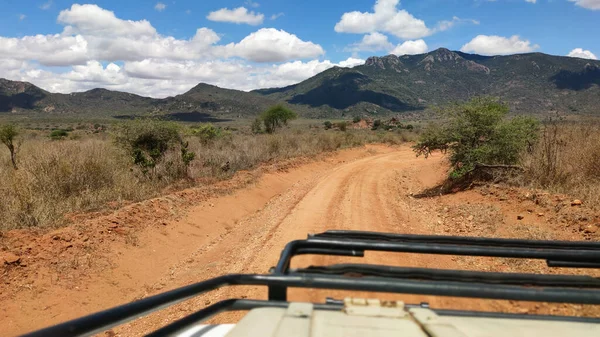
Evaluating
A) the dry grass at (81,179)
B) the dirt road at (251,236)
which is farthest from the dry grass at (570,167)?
the dry grass at (81,179)

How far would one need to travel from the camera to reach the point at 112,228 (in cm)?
793

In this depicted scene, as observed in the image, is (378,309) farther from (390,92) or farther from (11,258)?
(390,92)

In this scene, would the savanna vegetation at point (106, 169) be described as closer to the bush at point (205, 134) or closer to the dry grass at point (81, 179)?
the dry grass at point (81, 179)

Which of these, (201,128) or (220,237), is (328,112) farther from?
(220,237)

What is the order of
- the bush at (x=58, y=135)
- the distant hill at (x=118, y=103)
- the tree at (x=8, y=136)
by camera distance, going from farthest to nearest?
the distant hill at (x=118, y=103)
the bush at (x=58, y=135)
the tree at (x=8, y=136)

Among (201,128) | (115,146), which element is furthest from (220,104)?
(115,146)

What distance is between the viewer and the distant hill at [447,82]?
101 meters

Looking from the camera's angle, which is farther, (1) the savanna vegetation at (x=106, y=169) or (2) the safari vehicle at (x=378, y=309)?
(1) the savanna vegetation at (x=106, y=169)

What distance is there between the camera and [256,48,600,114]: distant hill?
330 feet

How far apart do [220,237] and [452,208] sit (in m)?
6.21

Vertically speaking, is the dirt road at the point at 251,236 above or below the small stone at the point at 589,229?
below

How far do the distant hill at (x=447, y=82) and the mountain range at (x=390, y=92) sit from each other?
0.25 metres

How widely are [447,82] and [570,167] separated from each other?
154 meters

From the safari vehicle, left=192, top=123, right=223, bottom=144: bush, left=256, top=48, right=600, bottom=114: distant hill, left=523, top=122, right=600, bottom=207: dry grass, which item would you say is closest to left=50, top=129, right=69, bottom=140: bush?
left=192, top=123, right=223, bottom=144: bush
